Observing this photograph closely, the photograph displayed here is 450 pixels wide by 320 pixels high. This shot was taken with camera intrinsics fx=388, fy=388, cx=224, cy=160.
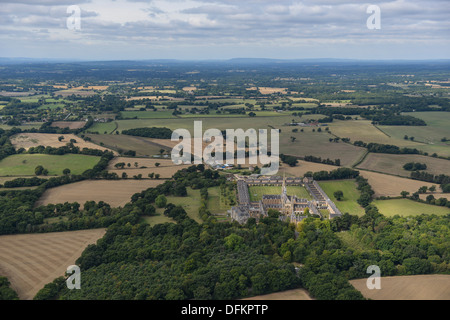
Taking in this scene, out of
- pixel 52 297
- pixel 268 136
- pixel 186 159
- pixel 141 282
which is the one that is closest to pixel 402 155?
pixel 268 136

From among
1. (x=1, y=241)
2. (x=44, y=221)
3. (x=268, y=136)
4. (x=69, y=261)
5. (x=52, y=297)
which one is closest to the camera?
(x=52, y=297)

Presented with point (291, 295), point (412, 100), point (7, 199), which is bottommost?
point (291, 295)

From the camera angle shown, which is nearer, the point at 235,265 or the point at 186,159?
the point at 235,265

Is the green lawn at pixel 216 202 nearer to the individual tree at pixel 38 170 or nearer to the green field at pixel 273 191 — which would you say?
the green field at pixel 273 191

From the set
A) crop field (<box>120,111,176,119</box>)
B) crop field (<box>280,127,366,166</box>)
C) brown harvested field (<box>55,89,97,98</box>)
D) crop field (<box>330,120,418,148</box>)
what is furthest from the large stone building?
brown harvested field (<box>55,89,97,98</box>)

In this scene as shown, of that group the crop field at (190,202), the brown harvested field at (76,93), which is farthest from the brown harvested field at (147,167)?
the brown harvested field at (76,93)

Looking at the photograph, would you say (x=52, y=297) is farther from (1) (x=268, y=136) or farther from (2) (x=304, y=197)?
(1) (x=268, y=136)
